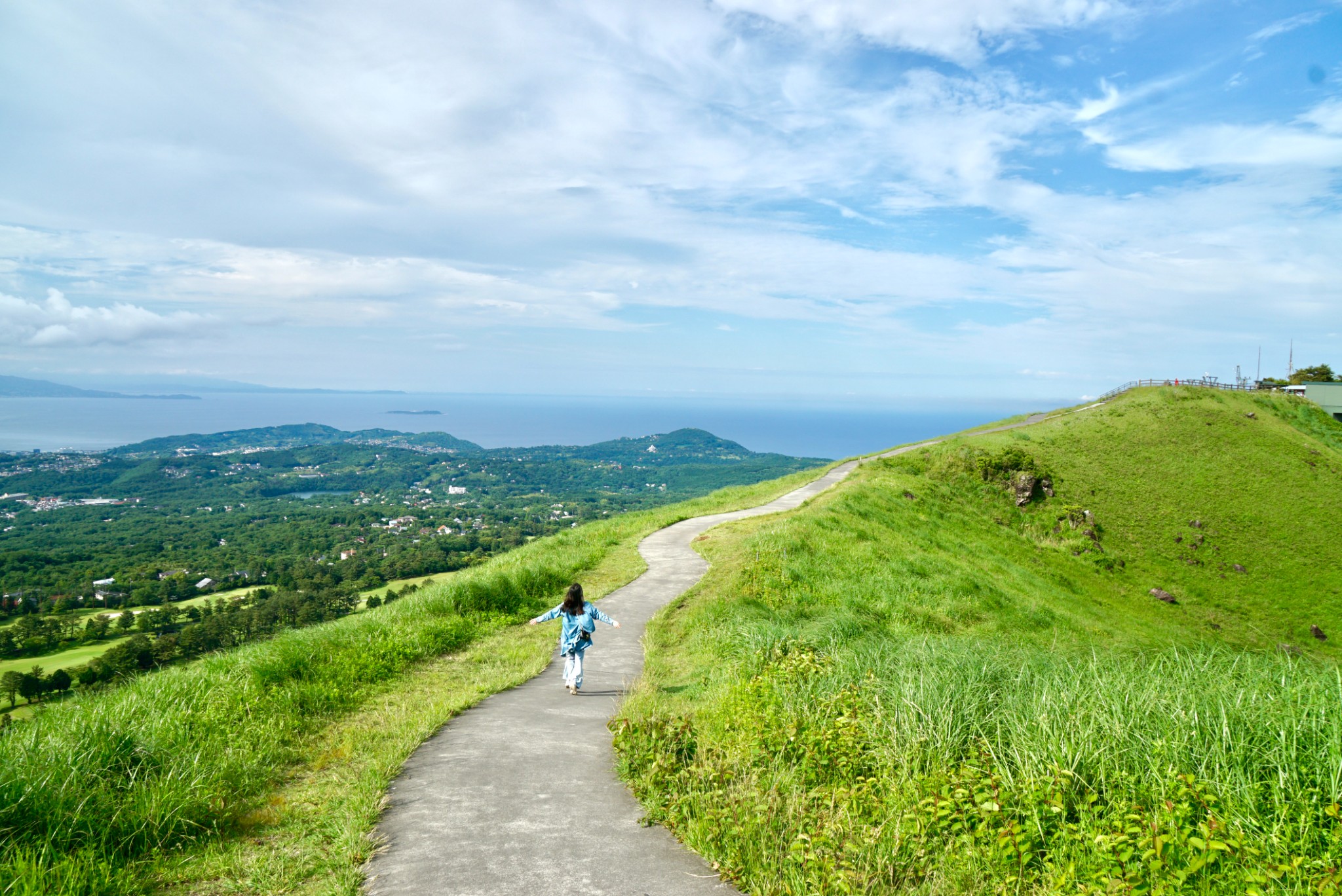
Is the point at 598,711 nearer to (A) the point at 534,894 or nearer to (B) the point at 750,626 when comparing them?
(B) the point at 750,626

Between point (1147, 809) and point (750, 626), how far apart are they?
5919 mm

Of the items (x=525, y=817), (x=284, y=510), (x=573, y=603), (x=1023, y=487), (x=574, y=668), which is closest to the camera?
(x=525, y=817)

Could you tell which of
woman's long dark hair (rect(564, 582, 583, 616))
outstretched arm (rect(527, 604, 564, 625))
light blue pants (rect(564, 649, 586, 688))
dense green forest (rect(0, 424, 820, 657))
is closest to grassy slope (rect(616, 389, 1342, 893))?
light blue pants (rect(564, 649, 586, 688))

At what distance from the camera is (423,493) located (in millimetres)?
92188

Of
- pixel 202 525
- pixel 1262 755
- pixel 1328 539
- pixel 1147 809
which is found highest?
pixel 1262 755

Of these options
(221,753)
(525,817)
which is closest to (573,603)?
(525,817)

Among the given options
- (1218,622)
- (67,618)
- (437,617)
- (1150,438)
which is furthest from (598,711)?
(1150,438)

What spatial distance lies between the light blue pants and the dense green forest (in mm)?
13525

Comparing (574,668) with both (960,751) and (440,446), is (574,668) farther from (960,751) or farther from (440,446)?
(440,446)

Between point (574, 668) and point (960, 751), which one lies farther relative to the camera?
point (574, 668)

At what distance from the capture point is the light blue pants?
8.84m

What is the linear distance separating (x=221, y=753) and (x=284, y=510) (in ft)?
273

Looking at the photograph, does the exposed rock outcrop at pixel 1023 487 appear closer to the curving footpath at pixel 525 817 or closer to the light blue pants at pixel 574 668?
the light blue pants at pixel 574 668

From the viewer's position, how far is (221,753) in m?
6.01
